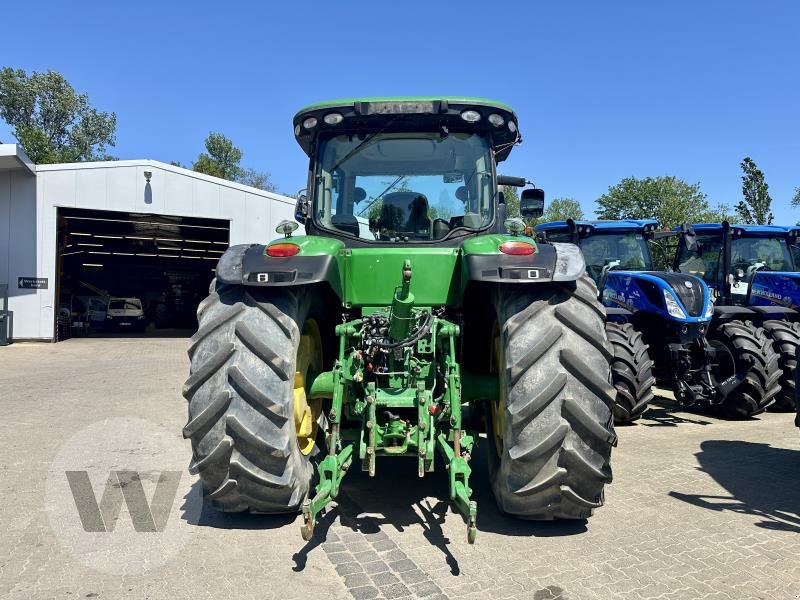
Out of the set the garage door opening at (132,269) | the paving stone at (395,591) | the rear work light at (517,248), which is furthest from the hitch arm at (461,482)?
the garage door opening at (132,269)

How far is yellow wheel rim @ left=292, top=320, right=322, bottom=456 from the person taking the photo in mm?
4145

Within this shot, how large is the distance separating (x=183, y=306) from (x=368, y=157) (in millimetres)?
28494

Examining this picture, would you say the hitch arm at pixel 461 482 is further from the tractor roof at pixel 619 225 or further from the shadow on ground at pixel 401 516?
the tractor roof at pixel 619 225

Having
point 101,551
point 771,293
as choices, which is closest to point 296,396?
point 101,551

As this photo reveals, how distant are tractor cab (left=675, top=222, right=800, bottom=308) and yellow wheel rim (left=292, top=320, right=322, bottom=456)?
7.31m

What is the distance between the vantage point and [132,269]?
32.5 metres

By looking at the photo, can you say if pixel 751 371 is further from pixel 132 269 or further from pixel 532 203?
pixel 132 269

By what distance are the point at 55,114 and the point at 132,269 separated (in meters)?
31.8

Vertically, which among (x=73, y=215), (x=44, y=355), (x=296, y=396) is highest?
(x=73, y=215)

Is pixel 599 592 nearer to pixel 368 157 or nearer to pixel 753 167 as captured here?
pixel 368 157

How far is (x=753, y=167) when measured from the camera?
38.5m

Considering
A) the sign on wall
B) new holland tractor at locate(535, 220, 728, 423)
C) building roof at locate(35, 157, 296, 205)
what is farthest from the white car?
new holland tractor at locate(535, 220, 728, 423)

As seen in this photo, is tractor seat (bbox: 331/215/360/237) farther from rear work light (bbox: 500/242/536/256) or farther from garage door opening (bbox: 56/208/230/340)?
garage door opening (bbox: 56/208/230/340)

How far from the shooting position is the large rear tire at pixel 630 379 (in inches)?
275
